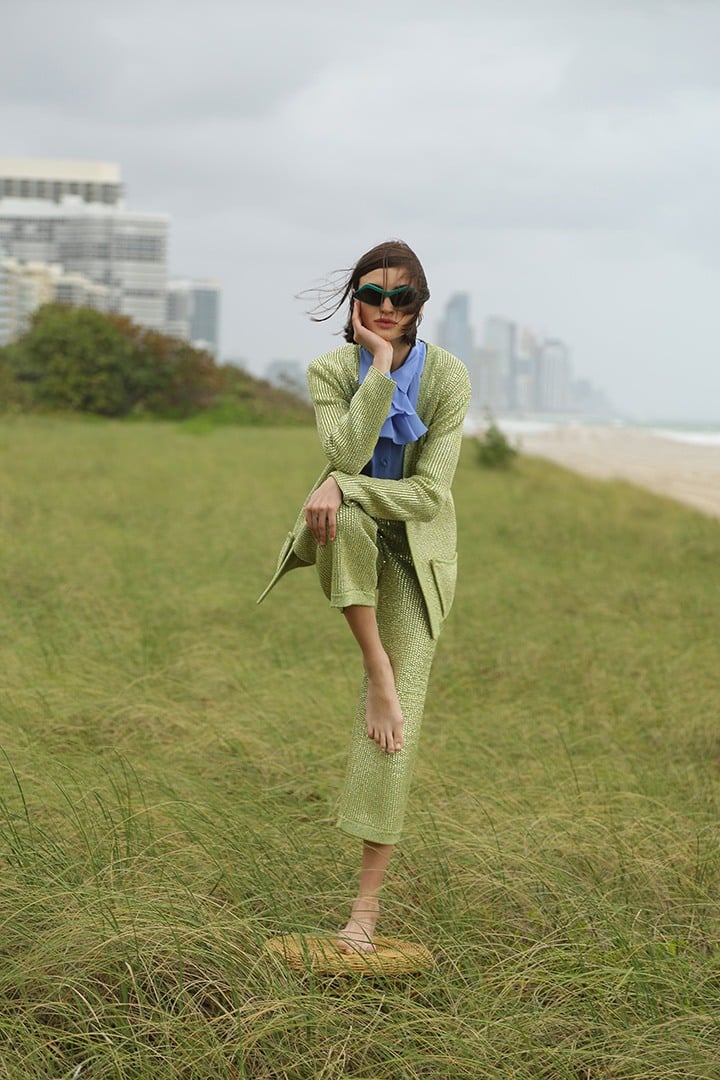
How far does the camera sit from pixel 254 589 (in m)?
7.40

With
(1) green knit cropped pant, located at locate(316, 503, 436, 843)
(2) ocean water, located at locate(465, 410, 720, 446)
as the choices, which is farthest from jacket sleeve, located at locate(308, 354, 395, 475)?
(2) ocean water, located at locate(465, 410, 720, 446)

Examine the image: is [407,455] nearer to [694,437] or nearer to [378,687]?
[378,687]

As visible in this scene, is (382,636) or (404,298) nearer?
(404,298)

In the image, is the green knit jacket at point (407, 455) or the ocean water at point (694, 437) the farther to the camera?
the ocean water at point (694, 437)

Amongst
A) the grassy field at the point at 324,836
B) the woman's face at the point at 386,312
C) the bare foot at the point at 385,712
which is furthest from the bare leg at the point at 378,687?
the woman's face at the point at 386,312

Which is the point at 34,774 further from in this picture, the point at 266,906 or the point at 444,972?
the point at 444,972

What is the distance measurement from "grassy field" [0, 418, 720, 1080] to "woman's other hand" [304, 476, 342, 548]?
0.78 meters

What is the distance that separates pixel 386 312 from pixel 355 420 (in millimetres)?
242

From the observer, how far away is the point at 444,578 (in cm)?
274

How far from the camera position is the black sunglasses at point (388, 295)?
260 cm

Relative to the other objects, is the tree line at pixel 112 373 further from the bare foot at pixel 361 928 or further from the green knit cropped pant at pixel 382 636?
the bare foot at pixel 361 928

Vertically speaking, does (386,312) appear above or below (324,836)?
above

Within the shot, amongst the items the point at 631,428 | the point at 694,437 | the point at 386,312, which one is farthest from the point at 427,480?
the point at 631,428

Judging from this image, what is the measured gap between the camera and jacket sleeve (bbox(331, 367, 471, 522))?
256 centimetres
